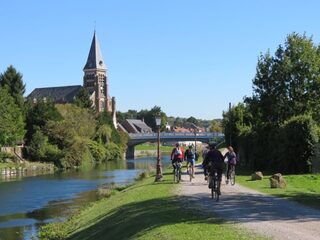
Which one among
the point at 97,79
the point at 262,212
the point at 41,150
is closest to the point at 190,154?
the point at 262,212

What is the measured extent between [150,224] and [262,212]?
3915mm

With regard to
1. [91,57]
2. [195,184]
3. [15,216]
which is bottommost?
[15,216]

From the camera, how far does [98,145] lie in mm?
107000

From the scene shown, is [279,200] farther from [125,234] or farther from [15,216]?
[15,216]

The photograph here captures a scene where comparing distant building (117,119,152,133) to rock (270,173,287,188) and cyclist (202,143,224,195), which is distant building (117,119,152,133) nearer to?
rock (270,173,287,188)

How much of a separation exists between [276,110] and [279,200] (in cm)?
2314

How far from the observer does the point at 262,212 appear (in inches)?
696

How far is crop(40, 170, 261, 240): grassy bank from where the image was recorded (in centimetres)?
1421

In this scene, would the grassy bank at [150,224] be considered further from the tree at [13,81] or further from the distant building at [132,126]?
the distant building at [132,126]

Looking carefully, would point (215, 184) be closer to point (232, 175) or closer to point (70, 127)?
point (232, 175)

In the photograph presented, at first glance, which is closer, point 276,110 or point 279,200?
point 279,200

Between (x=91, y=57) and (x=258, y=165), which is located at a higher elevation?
(x=91, y=57)

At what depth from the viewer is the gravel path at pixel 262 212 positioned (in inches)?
547

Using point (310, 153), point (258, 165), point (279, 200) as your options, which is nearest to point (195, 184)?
point (279, 200)
